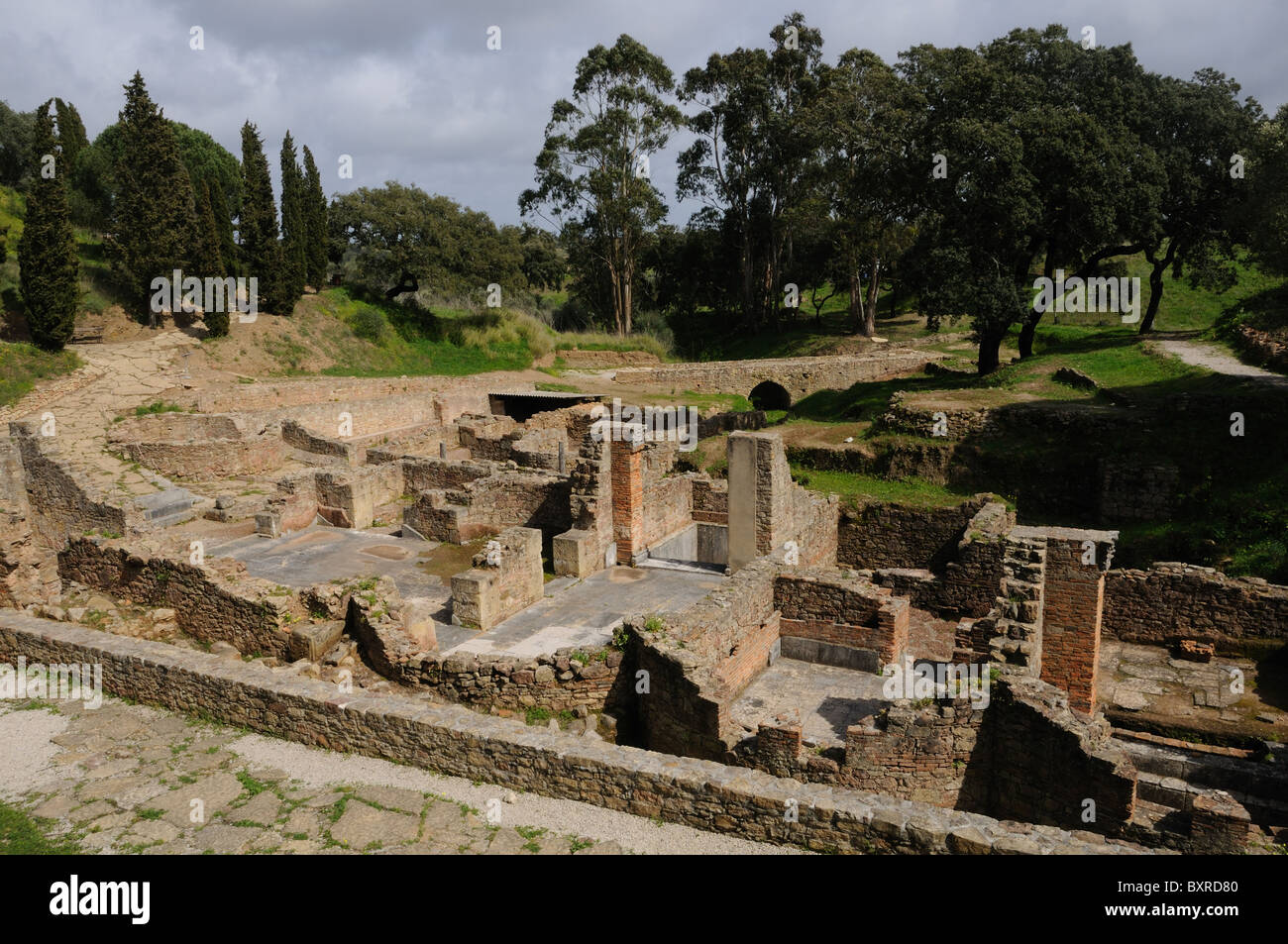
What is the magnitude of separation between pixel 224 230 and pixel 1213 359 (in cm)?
4104

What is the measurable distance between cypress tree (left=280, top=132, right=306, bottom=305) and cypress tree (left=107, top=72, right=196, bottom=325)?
4.96 meters

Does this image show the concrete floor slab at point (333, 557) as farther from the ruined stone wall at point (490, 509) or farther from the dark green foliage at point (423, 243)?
the dark green foliage at point (423, 243)

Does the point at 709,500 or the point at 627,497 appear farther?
the point at 709,500

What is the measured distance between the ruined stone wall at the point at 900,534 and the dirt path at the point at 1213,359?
9402 millimetres

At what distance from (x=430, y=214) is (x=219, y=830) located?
41.8 meters

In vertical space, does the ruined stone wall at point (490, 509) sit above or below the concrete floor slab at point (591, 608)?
above

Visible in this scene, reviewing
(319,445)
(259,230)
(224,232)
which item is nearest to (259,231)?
(259,230)

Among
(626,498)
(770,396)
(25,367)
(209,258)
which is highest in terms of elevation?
(209,258)

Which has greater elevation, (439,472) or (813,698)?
(439,472)

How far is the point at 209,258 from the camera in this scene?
3638cm

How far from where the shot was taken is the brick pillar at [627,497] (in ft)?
47.4

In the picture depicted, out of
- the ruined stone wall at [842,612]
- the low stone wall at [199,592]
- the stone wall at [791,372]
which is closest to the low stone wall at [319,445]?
the low stone wall at [199,592]

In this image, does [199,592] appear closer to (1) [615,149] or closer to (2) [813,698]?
(2) [813,698]

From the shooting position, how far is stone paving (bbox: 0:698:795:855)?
6.19m
